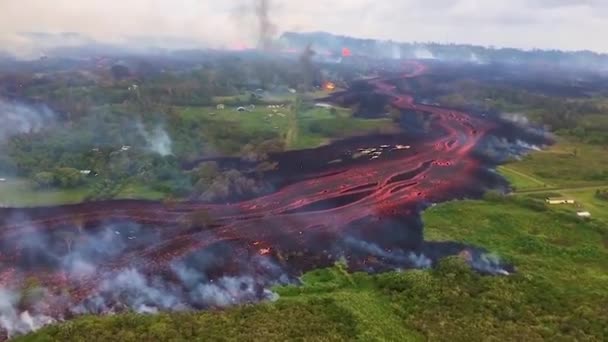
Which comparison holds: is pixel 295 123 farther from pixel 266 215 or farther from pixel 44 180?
pixel 44 180

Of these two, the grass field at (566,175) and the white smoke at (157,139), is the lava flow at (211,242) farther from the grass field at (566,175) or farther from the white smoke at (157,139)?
the white smoke at (157,139)

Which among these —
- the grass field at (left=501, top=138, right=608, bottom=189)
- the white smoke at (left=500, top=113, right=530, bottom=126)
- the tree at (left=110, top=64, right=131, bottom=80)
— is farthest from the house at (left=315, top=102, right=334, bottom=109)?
the tree at (left=110, top=64, right=131, bottom=80)

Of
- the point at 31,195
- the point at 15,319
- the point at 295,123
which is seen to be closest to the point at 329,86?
the point at 295,123

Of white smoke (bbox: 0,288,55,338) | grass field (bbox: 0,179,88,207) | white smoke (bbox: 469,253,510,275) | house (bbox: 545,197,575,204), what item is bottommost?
white smoke (bbox: 0,288,55,338)

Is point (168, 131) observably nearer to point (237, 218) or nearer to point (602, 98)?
point (237, 218)

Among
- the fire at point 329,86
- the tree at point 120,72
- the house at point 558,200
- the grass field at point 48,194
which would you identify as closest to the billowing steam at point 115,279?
the grass field at point 48,194

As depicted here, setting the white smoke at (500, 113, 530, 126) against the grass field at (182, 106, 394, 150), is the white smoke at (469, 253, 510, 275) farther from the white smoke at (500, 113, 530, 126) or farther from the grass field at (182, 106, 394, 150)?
the white smoke at (500, 113, 530, 126)
